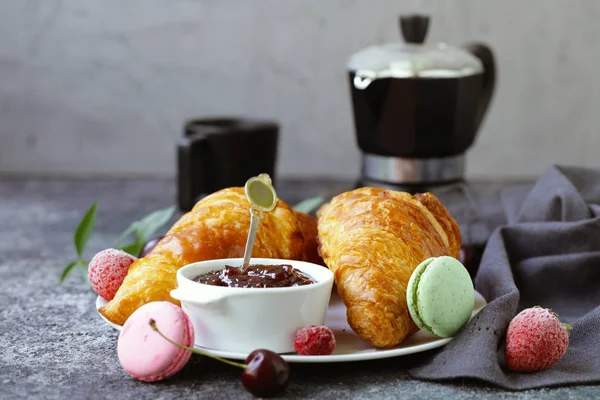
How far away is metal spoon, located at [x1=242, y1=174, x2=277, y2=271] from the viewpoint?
2.91 ft

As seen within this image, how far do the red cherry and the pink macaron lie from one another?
8 centimetres

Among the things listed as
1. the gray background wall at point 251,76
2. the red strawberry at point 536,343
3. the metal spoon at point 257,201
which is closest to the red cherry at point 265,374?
the metal spoon at point 257,201

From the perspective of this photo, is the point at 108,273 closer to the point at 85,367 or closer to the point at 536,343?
the point at 85,367

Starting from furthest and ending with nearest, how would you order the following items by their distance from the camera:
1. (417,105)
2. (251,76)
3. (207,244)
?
(251,76) → (417,105) → (207,244)

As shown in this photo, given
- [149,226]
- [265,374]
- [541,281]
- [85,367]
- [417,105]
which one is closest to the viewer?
[265,374]

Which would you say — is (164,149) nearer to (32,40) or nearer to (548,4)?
(32,40)

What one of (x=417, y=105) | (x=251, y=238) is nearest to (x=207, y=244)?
(x=251, y=238)

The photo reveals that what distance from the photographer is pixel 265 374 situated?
757 mm

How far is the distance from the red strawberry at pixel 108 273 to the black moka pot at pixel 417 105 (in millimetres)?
617

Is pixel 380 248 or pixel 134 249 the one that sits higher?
pixel 380 248

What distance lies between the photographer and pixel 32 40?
2.30 metres

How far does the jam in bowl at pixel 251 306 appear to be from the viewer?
0.82m

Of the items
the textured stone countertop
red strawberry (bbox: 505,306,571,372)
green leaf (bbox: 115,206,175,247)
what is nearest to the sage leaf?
green leaf (bbox: 115,206,175,247)

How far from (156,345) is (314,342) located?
15 centimetres
